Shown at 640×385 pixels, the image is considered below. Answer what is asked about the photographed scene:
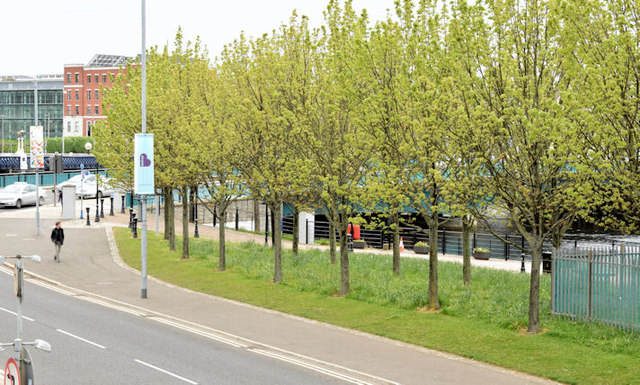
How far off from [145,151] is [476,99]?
1271 centimetres

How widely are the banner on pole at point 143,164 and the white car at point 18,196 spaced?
32916 millimetres

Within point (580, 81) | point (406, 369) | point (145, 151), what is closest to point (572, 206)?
point (580, 81)

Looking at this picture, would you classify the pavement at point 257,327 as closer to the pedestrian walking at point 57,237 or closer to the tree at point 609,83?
the pedestrian walking at point 57,237

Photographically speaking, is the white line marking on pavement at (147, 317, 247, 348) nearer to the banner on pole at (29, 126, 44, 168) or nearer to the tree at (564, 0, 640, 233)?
the tree at (564, 0, 640, 233)

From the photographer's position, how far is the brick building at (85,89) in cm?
13975

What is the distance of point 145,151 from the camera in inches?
1038

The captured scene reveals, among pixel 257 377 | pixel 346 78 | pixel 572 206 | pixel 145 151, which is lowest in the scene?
pixel 257 377

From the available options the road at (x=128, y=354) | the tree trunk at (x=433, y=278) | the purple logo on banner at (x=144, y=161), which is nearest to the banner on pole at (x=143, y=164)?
the purple logo on banner at (x=144, y=161)

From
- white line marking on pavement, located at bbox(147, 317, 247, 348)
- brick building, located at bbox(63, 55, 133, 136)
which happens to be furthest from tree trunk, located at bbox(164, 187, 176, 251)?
brick building, located at bbox(63, 55, 133, 136)

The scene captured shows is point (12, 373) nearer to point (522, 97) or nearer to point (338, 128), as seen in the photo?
point (522, 97)

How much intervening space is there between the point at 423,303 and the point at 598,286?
205 inches

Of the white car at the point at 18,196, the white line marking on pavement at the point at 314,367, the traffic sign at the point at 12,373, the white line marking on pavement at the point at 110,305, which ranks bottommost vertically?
the white line marking on pavement at the point at 314,367

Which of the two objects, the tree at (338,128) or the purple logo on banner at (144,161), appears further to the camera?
the purple logo on banner at (144,161)

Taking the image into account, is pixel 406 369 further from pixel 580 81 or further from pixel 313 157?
pixel 313 157
